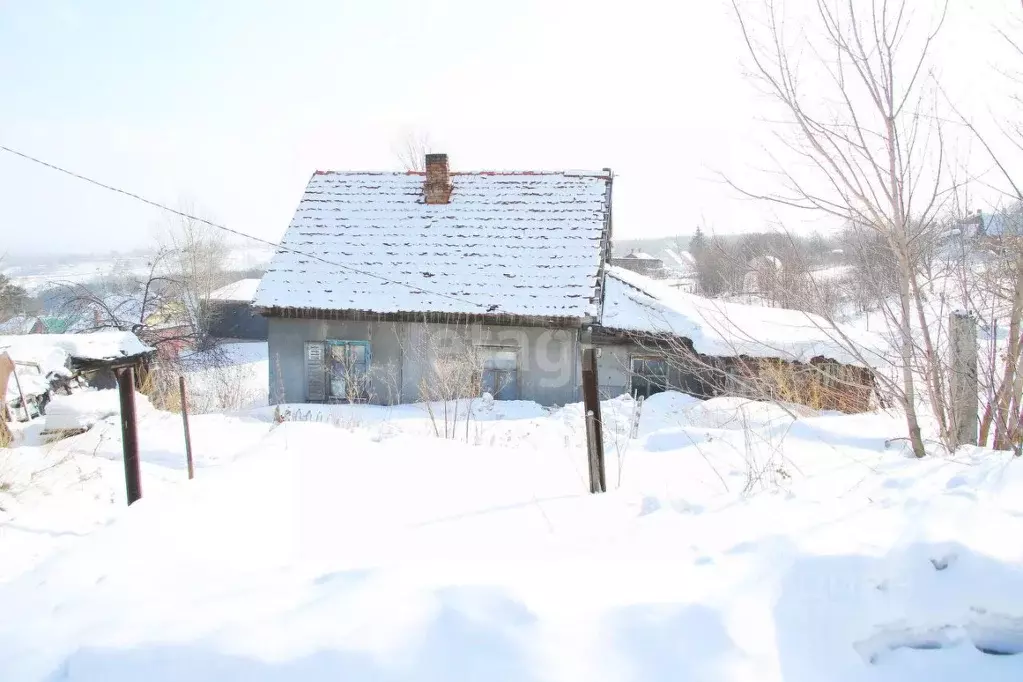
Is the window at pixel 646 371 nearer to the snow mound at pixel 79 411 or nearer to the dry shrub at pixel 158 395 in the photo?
the snow mound at pixel 79 411

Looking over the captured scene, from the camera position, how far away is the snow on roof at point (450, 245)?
11.5 metres

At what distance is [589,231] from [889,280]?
7586 mm

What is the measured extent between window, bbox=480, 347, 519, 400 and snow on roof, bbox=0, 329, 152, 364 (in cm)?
702

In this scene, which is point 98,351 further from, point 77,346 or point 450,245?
point 450,245

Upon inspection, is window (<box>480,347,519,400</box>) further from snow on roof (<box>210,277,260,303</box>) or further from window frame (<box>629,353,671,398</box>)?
snow on roof (<box>210,277,260,303</box>)

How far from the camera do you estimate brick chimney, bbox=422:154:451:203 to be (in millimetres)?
13164

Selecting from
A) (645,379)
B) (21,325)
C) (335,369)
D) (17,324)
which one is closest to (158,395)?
(335,369)

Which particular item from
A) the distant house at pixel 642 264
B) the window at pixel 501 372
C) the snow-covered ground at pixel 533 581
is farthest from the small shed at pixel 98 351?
the distant house at pixel 642 264

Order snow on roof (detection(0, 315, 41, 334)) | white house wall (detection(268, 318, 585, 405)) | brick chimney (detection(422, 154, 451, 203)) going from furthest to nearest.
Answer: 1. snow on roof (detection(0, 315, 41, 334))
2. brick chimney (detection(422, 154, 451, 203))
3. white house wall (detection(268, 318, 585, 405))

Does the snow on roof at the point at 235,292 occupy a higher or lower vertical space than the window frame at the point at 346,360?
higher

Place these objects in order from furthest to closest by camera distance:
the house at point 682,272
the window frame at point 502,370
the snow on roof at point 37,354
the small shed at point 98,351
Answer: the house at point 682,272, the window frame at point 502,370, the small shed at point 98,351, the snow on roof at point 37,354

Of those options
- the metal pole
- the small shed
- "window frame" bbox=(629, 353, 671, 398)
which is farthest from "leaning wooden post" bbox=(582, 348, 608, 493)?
the metal pole

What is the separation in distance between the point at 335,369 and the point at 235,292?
2670 centimetres

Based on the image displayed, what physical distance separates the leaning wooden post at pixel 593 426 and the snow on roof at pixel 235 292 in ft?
106
